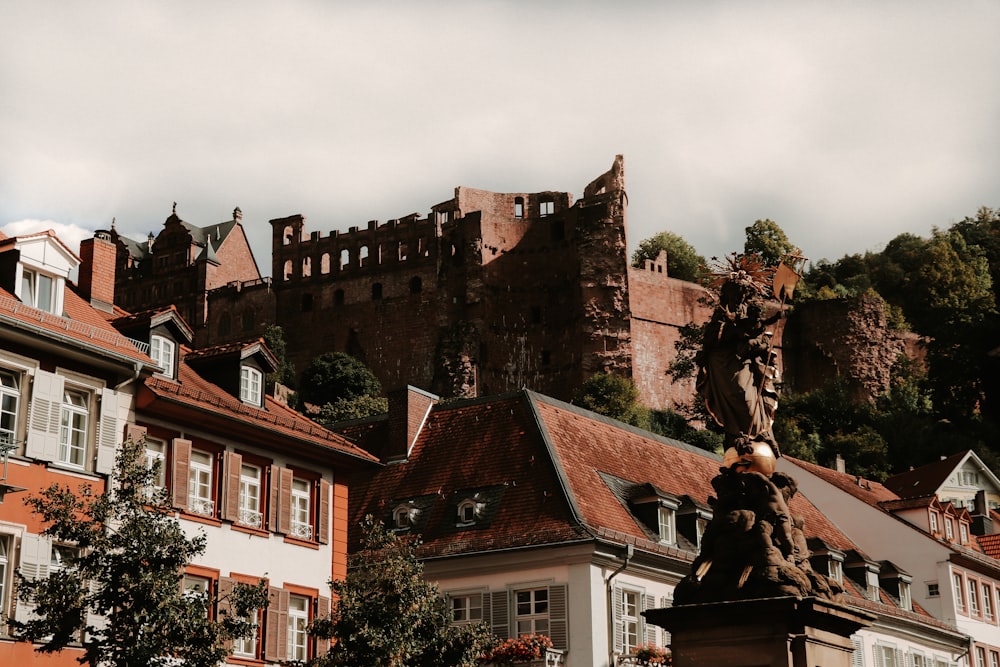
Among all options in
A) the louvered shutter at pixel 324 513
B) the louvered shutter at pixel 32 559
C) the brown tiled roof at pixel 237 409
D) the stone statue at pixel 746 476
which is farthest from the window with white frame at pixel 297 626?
the stone statue at pixel 746 476

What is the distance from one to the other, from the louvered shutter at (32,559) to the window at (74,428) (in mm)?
1321

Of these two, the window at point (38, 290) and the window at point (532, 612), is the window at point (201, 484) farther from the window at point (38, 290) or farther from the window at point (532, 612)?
the window at point (532, 612)

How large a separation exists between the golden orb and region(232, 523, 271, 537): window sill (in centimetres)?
1369

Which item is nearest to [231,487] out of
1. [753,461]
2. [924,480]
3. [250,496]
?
[250,496]

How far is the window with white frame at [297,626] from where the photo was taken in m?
25.0

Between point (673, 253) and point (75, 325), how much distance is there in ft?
286

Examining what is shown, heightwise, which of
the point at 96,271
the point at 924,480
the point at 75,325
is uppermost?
the point at 924,480

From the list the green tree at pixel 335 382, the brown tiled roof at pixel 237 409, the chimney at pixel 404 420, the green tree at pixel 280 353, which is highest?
the green tree at pixel 280 353

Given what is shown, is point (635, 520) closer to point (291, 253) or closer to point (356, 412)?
point (356, 412)

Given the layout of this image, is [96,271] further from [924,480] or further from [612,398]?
[612,398]

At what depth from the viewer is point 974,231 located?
111 meters

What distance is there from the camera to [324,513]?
26.5 m

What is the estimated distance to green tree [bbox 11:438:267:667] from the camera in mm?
16109

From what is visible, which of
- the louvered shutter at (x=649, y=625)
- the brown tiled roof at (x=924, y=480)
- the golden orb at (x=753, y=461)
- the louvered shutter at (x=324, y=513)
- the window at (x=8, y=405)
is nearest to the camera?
the golden orb at (x=753, y=461)
